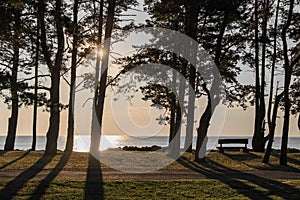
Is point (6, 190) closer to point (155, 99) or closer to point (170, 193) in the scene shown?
point (170, 193)

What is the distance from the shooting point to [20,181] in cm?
1569

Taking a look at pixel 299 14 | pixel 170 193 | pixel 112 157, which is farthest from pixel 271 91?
pixel 170 193

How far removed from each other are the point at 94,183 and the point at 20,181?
2120 mm

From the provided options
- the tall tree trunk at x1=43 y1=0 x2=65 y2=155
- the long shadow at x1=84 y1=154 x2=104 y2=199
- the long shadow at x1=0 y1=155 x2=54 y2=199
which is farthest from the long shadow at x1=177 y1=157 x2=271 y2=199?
the tall tree trunk at x1=43 y1=0 x2=65 y2=155

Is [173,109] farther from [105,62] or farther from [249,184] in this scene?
[249,184]

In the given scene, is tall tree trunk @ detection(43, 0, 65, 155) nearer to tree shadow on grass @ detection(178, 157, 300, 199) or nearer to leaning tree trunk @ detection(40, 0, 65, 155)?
leaning tree trunk @ detection(40, 0, 65, 155)

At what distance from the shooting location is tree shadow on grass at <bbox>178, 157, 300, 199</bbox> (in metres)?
14.7

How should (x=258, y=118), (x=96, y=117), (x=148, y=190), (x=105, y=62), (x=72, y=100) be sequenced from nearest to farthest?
(x=148, y=190), (x=105, y=62), (x=96, y=117), (x=72, y=100), (x=258, y=118)

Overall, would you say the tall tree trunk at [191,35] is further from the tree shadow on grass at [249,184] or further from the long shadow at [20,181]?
the long shadow at [20,181]

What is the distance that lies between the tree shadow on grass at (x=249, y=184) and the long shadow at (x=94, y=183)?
12.5 ft

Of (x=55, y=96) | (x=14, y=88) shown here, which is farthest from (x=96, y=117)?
(x=14, y=88)

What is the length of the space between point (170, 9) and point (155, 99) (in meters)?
5.70

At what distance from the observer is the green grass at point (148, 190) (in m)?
13.7

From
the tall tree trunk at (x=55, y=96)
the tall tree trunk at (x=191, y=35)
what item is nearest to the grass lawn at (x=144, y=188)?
the tall tree trunk at (x=55, y=96)
